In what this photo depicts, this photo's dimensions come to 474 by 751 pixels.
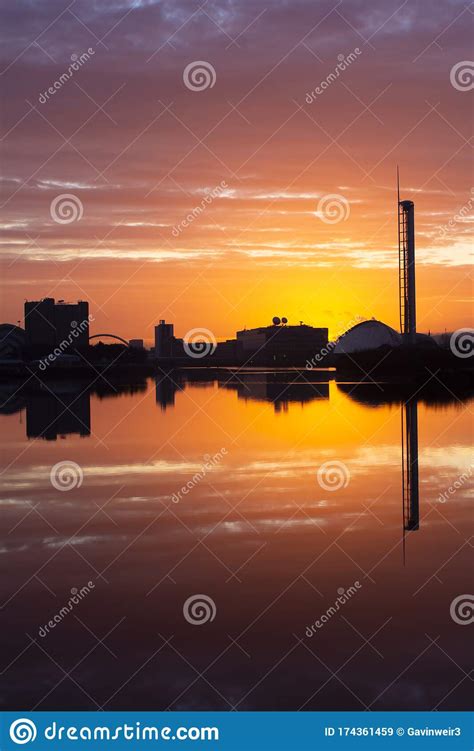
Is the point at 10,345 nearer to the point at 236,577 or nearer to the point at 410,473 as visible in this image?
the point at 410,473

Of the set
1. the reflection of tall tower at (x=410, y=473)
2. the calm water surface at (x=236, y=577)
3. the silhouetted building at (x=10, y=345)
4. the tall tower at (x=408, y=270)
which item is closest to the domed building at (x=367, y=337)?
the tall tower at (x=408, y=270)

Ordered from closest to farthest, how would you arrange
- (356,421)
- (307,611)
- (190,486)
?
1. (307,611)
2. (190,486)
3. (356,421)

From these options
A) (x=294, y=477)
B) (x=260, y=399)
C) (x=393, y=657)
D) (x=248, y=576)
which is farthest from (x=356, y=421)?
(x=393, y=657)

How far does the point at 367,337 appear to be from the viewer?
122625 millimetres

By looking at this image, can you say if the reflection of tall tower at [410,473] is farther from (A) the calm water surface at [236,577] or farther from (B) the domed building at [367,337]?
(B) the domed building at [367,337]

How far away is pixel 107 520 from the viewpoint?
44.2 ft

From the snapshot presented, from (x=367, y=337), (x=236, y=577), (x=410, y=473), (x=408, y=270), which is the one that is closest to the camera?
(x=236, y=577)

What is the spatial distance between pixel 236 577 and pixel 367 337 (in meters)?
114

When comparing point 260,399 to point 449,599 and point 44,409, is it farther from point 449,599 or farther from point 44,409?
point 449,599

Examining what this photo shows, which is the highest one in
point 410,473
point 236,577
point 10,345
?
point 10,345

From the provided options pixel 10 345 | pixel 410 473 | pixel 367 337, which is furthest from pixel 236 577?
pixel 10 345

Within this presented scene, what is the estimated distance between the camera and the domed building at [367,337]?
121312 mm

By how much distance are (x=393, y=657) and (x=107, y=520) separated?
669cm

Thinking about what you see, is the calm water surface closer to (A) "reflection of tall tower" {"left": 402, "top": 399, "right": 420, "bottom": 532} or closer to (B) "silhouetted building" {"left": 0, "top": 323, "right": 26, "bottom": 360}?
(A) "reflection of tall tower" {"left": 402, "top": 399, "right": 420, "bottom": 532}
